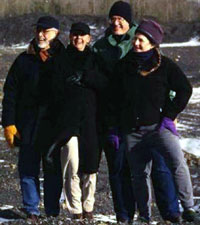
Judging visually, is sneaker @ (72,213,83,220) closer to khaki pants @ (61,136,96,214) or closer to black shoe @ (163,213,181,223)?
khaki pants @ (61,136,96,214)

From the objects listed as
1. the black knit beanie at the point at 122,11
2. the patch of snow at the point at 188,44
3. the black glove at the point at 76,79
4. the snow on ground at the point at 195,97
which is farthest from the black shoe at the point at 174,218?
the patch of snow at the point at 188,44

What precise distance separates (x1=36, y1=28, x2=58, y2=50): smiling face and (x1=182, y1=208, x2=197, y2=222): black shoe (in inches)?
60.7

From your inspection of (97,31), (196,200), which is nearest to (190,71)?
(97,31)

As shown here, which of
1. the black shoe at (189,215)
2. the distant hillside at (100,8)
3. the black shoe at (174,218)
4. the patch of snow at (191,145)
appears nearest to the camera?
the black shoe at (189,215)

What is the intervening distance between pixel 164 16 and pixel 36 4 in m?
6.14

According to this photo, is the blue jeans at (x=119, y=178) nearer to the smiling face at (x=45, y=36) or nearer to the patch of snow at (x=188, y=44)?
the smiling face at (x=45, y=36)

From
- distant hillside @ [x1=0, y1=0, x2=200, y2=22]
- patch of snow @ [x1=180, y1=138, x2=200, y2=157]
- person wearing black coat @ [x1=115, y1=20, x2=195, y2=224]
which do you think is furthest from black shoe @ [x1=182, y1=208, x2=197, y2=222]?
distant hillside @ [x1=0, y1=0, x2=200, y2=22]

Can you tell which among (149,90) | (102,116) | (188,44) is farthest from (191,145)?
(188,44)

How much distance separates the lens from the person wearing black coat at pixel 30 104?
5.39 metres

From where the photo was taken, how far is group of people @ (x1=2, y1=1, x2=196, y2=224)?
5.14 metres

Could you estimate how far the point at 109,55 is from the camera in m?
5.30

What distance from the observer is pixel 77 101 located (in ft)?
17.5

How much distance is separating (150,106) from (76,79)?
58 centimetres

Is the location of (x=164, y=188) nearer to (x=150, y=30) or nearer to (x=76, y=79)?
(x=76, y=79)
